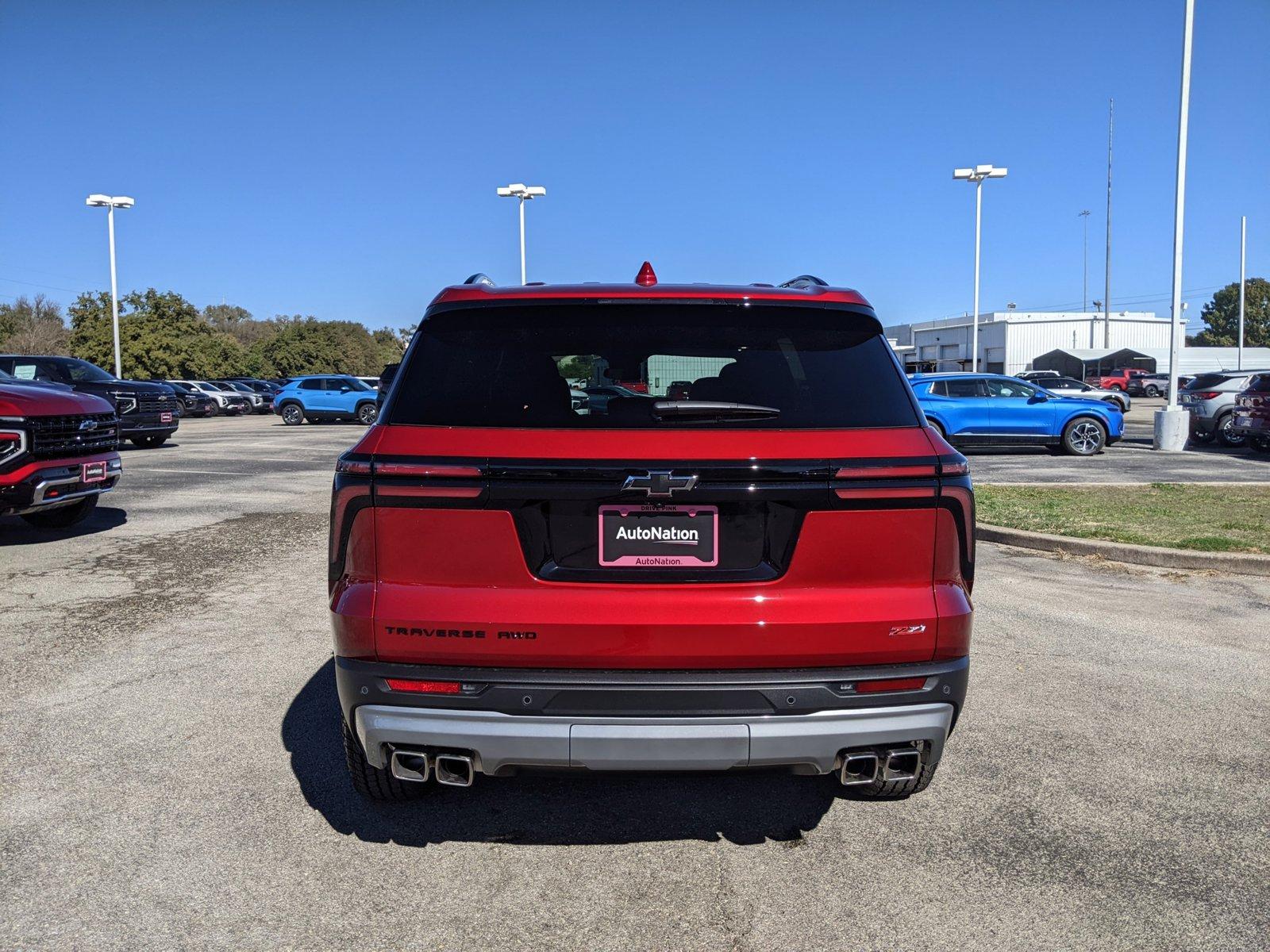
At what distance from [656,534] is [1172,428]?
19.8 m

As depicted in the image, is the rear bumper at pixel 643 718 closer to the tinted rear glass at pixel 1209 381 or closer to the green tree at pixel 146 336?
the tinted rear glass at pixel 1209 381

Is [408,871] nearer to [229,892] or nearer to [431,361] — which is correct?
[229,892]

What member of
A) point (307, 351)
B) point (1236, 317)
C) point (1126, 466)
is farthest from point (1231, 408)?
point (1236, 317)

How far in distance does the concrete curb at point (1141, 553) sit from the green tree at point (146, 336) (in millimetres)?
67263

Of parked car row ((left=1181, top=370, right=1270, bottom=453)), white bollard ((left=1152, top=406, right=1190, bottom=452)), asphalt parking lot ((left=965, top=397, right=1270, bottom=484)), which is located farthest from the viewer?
white bollard ((left=1152, top=406, right=1190, bottom=452))

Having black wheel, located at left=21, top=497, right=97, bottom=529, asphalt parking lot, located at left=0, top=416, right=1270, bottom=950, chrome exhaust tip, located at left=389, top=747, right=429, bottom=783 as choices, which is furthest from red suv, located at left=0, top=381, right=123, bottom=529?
chrome exhaust tip, located at left=389, top=747, right=429, bottom=783

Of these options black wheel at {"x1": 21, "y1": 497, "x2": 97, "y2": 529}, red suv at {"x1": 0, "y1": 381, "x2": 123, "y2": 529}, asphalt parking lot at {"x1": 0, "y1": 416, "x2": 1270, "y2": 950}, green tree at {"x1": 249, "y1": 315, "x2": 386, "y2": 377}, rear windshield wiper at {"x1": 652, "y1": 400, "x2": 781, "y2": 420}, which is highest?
green tree at {"x1": 249, "y1": 315, "x2": 386, "y2": 377}

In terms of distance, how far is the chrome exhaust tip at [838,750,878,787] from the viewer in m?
2.92

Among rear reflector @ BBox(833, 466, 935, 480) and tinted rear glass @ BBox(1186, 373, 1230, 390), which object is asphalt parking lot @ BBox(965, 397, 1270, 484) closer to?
tinted rear glass @ BBox(1186, 373, 1230, 390)

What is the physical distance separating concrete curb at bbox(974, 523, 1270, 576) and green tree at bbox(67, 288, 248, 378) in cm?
6726

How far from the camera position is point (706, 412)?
2.94 metres

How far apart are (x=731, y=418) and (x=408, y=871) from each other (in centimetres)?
175

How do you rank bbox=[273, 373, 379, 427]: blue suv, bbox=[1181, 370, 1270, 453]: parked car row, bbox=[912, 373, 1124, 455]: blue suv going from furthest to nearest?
bbox=[273, 373, 379, 427]: blue suv
bbox=[912, 373, 1124, 455]: blue suv
bbox=[1181, 370, 1270, 453]: parked car row

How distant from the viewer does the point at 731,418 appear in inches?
116
